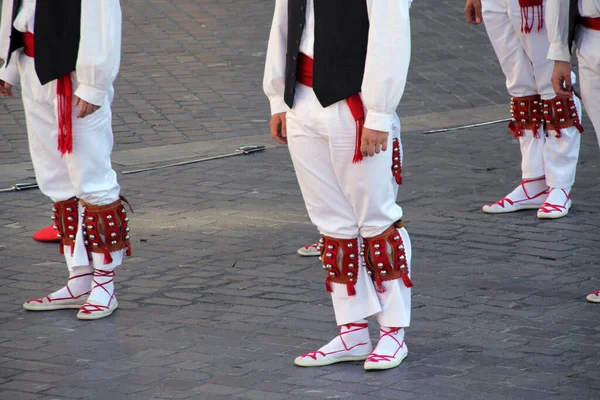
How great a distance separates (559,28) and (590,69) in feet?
1.02

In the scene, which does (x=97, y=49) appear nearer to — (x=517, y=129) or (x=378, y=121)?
(x=378, y=121)

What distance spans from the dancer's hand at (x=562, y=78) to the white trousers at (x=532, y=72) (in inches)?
39.0

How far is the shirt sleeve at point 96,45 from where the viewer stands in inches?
191

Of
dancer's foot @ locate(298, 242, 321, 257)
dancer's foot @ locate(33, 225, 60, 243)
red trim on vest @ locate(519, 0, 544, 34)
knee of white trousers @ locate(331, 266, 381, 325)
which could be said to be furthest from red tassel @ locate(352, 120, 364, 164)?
dancer's foot @ locate(33, 225, 60, 243)

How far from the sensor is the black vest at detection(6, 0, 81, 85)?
16.2 feet

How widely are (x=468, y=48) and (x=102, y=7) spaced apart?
24.3 feet

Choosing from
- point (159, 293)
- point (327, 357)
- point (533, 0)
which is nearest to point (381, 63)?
point (327, 357)

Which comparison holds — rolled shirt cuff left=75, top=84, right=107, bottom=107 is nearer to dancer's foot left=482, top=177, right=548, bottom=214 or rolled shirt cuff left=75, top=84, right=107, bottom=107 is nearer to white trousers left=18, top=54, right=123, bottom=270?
white trousers left=18, top=54, right=123, bottom=270

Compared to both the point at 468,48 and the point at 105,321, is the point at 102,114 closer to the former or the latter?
the point at 105,321

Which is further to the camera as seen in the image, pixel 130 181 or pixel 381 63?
pixel 130 181

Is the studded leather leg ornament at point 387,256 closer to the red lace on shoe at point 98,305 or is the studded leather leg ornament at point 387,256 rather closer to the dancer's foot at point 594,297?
the dancer's foot at point 594,297

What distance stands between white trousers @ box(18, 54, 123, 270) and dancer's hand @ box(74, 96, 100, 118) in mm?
65

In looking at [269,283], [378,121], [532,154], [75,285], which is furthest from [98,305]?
[532,154]

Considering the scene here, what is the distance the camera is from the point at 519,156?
26.6ft
